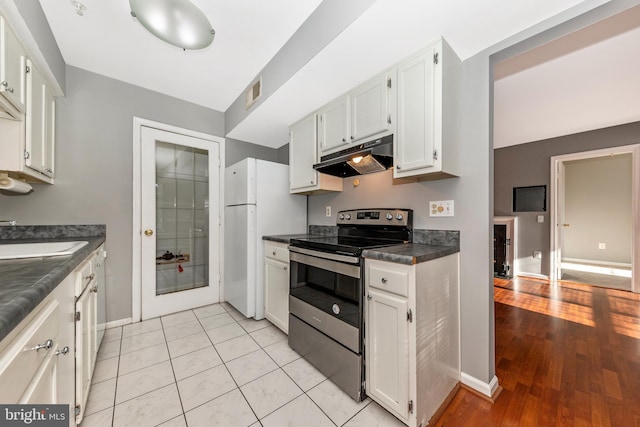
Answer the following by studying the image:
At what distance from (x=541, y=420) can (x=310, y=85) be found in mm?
2622

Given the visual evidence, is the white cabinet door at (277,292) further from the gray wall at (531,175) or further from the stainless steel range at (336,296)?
the gray wall at (531,175)

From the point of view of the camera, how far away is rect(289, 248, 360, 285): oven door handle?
1.51 meters

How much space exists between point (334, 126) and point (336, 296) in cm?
144

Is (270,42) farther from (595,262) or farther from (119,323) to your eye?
(595,262)

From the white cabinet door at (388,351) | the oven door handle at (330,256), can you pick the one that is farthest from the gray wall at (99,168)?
the white cabinet door at (388,351)

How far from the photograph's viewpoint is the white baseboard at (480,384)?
1.52m

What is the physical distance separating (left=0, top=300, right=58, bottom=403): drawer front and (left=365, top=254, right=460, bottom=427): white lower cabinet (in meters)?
1.34

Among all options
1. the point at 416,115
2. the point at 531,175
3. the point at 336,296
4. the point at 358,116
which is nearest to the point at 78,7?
the point at 358,116

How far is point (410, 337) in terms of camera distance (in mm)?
1260

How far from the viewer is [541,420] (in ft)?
4.44

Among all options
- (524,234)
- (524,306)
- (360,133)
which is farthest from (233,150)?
(524,234)

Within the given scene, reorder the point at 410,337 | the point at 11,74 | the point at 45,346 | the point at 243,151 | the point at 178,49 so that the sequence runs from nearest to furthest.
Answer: the point at 45,346 → the point at 410,337 → the point at 11,74 → the point at 178,49 → the point at 243,151

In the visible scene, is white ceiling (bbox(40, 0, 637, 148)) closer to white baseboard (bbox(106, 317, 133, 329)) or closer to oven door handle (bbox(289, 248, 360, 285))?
oven door handle (bbox(289, 248, 360, 285))

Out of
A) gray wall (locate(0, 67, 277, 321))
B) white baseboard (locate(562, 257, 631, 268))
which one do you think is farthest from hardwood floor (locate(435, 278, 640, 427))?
gray wall (locate(0, 67, 277, 321))
